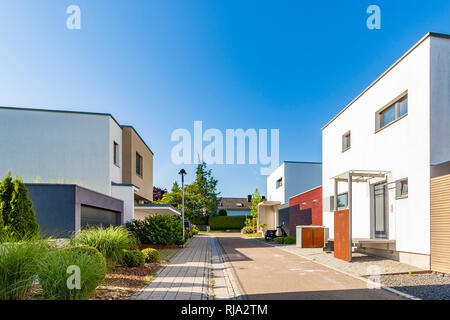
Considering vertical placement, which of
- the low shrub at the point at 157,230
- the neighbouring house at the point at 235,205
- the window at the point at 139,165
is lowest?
the neighbouring house at the point at 235,205

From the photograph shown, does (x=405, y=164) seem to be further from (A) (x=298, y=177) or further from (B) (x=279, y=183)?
(B) (x=279, y=183)

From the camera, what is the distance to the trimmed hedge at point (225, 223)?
149ft

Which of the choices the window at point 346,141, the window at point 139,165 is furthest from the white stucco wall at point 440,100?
the window at point 139,165

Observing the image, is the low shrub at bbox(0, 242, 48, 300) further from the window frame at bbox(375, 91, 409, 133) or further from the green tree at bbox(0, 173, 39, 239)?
the window frame at bbox(375, 91, 409, 133)

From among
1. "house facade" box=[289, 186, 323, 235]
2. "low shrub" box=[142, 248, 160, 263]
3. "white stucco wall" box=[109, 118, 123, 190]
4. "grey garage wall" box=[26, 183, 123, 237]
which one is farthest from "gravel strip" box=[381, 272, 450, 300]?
"white stucco wall" box=[109, 118, 123, 190]

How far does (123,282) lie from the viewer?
22.6 ft

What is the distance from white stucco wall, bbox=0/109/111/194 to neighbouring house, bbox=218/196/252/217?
4237 cm

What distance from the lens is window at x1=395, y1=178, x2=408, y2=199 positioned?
10.1 metres

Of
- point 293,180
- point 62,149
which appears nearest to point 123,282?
point 62,149

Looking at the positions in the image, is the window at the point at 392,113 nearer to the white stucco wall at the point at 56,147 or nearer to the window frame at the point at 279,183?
the white stucco wall at the point at 56,147

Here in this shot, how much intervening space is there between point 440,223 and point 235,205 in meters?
55.0

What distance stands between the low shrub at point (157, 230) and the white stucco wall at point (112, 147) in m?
3.25
